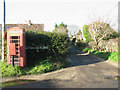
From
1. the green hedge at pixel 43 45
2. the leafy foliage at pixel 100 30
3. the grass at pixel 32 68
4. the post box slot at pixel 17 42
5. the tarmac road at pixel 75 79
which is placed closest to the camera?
the tarmac road at pixel 75 79

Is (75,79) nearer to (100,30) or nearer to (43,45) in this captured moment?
(43,45)

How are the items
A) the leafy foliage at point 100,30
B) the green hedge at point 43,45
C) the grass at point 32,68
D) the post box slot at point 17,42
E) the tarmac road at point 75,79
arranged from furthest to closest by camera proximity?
1. the leafy foliage at point 100,30
2. the green hedge at point 43,45
3. the post box slot at point 17,42
4. the grass at point 32,68
5. the tarmac road at point 75,79

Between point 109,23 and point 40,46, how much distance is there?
1387 centimetres

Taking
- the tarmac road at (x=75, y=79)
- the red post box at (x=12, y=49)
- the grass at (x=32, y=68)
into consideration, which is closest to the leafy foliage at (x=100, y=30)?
the tarmac road at (x=75, y=79)

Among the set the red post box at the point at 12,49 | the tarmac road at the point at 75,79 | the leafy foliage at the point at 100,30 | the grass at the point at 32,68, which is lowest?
the tarmac road at the point at 75,79

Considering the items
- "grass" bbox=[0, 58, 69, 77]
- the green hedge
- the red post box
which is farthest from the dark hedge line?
the red post box

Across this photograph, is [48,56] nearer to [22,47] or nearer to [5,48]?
[22,47]

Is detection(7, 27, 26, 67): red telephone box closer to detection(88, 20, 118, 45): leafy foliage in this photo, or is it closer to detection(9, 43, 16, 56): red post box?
detection(9, 43, 16, 56): red post box

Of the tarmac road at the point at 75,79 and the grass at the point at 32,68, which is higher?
the grass at the point at 32,68

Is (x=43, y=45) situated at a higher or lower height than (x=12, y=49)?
higher

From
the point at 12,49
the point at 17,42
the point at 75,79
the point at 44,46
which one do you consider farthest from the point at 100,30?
the point at 12,49

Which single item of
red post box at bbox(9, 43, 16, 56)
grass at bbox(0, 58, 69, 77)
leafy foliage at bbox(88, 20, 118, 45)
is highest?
leafy foliage at bbox(88, 20, 118, 45)

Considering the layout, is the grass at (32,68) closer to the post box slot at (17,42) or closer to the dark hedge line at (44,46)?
the dark hedge line at (44,46)

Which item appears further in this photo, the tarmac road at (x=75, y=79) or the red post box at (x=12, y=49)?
the red post box at (x=12, y=49)
